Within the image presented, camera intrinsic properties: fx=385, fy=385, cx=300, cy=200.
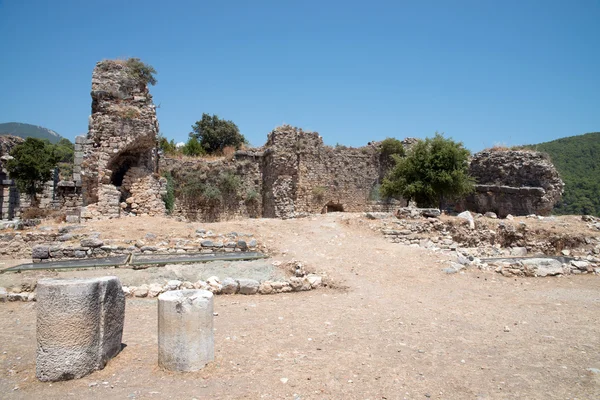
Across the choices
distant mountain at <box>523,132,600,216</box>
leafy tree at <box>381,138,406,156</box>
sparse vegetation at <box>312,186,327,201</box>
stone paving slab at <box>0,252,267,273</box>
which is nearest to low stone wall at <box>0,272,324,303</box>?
stone paving slab at <box>0,252,267,273</box>

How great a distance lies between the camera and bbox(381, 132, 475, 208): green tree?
53.2 ft

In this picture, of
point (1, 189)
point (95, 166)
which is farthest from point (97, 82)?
point (1, 189)

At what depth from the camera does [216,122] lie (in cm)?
3434

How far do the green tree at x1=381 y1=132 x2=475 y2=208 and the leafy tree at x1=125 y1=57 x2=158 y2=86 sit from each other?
1139 cm

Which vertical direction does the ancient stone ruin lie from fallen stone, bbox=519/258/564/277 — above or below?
above

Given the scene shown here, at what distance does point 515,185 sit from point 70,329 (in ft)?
67.5

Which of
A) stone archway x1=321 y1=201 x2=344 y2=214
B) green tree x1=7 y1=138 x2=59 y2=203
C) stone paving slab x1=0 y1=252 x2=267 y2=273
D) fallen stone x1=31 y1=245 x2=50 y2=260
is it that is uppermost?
green tree x1=7 y1=138 x2=59 y2=203

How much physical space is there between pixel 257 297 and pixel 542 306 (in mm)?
4909

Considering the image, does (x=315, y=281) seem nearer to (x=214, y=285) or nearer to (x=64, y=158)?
(x=214, y=285)

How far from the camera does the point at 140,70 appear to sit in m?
15.8

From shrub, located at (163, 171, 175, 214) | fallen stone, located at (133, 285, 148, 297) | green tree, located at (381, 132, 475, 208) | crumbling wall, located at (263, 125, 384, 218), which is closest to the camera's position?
fallen stone, located at (133, 285, 148, 297)

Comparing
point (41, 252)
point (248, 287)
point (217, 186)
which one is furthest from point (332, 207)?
point (248, 287)

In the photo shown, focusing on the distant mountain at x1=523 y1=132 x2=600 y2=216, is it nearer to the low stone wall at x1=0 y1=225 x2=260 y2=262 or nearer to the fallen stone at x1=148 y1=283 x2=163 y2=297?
the low stone wall at x1=0 y1=225 x2=260 y2=262

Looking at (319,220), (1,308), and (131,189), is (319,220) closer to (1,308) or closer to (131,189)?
(131,189)
